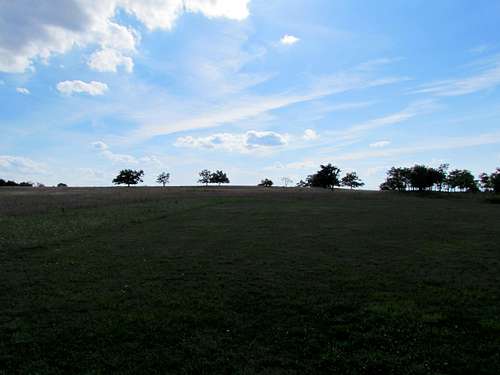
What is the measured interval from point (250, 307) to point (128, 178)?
5618 inches

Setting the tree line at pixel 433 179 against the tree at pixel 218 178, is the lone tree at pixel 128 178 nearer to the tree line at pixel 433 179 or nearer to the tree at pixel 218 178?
the tree at pixel 218 178

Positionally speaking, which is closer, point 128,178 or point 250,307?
point 250,307

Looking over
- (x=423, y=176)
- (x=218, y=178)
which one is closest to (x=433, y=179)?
(x=423, y=176)

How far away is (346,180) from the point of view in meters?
153

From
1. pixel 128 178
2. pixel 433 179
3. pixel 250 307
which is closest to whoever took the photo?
pixel 250 307

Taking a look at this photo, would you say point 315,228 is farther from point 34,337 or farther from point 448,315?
point 34,337

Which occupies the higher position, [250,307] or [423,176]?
[423,176]

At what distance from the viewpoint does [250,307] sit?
10633 mm

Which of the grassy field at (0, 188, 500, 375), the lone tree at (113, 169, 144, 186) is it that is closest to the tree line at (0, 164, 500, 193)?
the lone tree at (113, 169, 144, 186)

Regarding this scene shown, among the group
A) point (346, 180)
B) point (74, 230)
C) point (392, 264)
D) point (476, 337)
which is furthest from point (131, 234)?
point (346, 180)

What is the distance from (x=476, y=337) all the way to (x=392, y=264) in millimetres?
7739

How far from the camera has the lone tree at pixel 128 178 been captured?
471ft

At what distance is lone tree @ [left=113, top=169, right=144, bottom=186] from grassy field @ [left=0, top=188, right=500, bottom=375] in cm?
12796

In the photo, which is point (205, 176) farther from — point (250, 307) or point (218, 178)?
point (250, 307)
